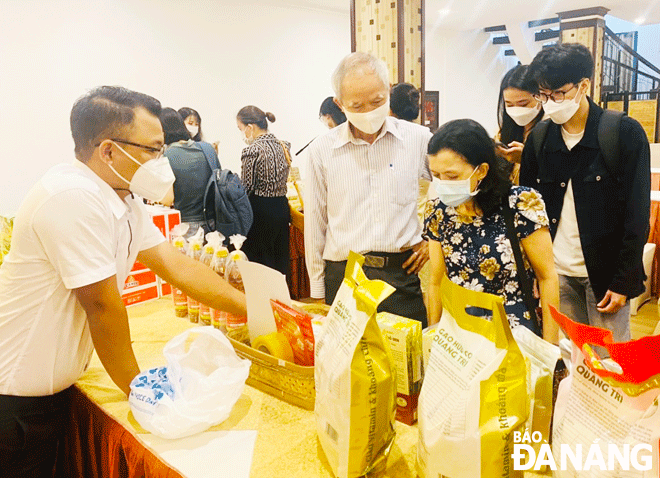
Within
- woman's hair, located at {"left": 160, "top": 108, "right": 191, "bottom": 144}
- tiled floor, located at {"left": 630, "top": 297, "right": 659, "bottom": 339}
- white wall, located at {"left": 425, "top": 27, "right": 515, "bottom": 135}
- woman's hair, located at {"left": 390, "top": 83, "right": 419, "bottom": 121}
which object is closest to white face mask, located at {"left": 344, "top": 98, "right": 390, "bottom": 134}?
woman's hair, located at {"left": 390, "top": 83, "right": 419, "bottom": 121}

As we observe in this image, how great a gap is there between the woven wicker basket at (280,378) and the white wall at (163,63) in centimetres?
359

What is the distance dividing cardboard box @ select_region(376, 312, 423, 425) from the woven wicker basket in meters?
0.22

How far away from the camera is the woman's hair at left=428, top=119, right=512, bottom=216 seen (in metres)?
1.56

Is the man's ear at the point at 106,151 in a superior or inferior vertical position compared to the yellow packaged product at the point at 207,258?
superior

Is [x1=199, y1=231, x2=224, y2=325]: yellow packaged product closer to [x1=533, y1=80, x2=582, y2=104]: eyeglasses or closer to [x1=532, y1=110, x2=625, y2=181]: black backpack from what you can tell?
[x1=533, y1=80, x2=582, y2=104]: eyeglasses

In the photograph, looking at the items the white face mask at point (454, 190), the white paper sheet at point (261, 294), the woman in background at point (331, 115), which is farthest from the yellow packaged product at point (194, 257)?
the woman in background at point (331, 115)

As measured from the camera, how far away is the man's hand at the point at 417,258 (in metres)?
2.02

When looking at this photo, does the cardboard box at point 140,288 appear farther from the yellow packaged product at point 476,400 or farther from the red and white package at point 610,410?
the red and white package at point 610,410

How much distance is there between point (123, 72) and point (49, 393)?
16.0 ft

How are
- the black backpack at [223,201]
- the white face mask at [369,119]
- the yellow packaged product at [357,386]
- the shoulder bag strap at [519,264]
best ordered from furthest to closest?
the black backpack at [223,201]
the white face mask at [369,119]
the shoulder bag strap at [519,264]
the yellow packaged product at [357,386]

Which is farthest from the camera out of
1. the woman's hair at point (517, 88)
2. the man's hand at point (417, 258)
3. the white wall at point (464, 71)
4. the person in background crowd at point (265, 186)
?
the white wall at point (464, 71)

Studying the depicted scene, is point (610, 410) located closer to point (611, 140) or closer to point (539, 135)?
point (611, 140)

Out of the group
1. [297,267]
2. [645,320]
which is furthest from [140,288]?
[645,320]

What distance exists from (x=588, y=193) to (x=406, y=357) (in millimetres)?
1164
